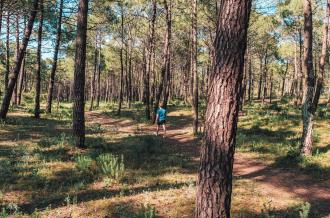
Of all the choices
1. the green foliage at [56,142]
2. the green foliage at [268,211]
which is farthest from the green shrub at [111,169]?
the green foliage at [268,211]

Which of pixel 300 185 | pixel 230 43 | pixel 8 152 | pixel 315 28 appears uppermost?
pixel 315 28

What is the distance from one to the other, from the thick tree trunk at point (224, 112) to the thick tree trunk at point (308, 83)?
10272mm

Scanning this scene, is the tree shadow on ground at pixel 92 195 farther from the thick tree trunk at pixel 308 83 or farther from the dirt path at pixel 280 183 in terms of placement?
the thick tree trunk at pixel 308 83

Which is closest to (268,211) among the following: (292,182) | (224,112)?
(292,182)

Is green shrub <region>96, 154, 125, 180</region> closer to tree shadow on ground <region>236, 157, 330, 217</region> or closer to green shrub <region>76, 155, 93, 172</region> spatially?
green shrub <region>76, 155, 93, 172</region>

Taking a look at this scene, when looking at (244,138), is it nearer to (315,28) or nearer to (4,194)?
(4,194)

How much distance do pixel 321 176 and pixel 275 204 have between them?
4341 millimetres

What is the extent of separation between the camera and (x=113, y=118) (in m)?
31.8

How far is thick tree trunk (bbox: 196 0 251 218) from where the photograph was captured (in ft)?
16.8

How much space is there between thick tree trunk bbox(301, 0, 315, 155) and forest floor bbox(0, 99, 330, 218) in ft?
2.37

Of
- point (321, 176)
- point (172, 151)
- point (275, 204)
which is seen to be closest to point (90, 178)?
point (275, 204)

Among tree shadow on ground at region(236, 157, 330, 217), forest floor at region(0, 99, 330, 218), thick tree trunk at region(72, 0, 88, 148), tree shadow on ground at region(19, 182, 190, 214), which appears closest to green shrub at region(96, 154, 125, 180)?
forest floor at region(0, 99, 330, 218)

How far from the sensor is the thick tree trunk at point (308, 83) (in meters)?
14.3

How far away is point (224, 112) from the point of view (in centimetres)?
513
